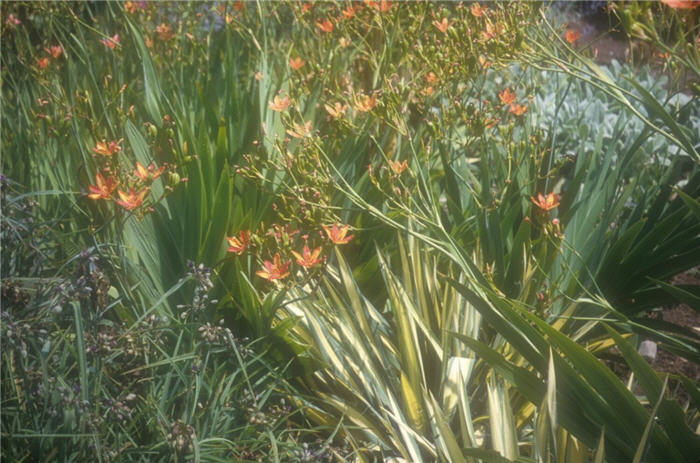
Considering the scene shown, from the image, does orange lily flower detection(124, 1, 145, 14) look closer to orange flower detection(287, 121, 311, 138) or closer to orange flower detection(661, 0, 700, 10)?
orange flower detection(287, 121, 311, 138)

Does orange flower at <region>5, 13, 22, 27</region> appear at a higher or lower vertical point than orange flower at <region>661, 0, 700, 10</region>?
lower

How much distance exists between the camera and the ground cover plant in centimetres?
159

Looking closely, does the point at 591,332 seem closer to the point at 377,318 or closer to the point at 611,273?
the point at 611,273

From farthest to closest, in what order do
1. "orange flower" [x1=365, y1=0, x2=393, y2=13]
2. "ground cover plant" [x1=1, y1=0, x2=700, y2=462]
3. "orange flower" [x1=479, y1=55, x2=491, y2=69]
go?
"orange flower" [x1=365, y1=0, x2=393, y2=13] < "orange flower" [x1=479, y1=55, x2=491, y2=69] < "ground cover plant" [x1=1, y1=0, x2=700, y2=462]

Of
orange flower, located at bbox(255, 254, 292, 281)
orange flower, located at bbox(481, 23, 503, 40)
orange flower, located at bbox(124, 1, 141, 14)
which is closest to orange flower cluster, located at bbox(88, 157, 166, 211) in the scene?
orange flower, located at bbox(255, 254, 292, 281)

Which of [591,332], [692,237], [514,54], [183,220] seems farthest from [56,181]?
[692,237]

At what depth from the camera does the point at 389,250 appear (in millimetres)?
2381

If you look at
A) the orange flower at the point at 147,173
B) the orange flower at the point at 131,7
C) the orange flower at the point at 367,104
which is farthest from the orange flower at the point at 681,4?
the orange flower at the point at 131,7

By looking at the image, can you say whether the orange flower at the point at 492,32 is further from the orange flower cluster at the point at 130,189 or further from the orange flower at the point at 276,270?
the orange flower cluster at the point at 130,189

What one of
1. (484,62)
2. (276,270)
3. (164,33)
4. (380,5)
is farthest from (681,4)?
(164,33)

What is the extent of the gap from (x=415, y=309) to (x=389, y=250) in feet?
1.13

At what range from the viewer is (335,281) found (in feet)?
7.56

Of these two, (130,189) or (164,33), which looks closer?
(130,189)

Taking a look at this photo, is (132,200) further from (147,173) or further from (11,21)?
(11,21)
